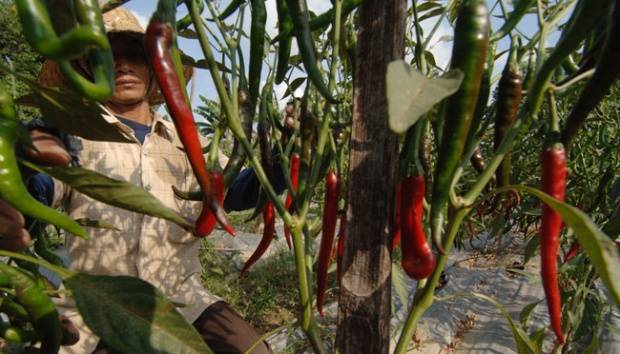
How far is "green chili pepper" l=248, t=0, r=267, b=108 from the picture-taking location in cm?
53

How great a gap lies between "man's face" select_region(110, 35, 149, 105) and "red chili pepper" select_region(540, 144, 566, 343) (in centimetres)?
109

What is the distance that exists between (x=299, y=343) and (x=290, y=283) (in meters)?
1.14

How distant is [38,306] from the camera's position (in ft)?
1.48

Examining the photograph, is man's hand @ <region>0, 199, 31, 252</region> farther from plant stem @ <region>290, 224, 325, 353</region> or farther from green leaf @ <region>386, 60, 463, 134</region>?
green leaf @ <region>386, 60, 463, 134</region>

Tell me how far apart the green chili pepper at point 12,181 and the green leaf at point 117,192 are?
28mm

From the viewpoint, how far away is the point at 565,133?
1.37ft

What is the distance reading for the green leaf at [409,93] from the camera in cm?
24

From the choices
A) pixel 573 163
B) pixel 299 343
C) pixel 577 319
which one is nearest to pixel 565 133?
pixel 577 319

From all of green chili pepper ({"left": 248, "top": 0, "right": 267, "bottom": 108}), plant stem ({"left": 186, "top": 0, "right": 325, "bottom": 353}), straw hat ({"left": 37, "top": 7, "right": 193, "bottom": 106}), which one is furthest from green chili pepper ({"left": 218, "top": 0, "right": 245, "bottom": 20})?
straw hat ({"left": 37, "top": 7, "right": 193, "bottom": 106})

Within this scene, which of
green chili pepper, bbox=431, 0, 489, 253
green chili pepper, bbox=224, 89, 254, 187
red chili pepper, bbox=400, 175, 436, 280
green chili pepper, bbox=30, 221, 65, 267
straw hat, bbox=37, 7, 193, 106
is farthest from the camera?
straw hat, bbox=37, 7, 193, 106

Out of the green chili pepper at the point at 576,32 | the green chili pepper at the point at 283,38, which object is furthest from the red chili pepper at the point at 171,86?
the green chili pepper at the point at 576,32

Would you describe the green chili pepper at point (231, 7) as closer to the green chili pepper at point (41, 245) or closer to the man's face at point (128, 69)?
the green chili pepper at point (41, 245)

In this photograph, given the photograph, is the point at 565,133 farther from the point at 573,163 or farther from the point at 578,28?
the point at 573,163

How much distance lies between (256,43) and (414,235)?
11.1 inches
